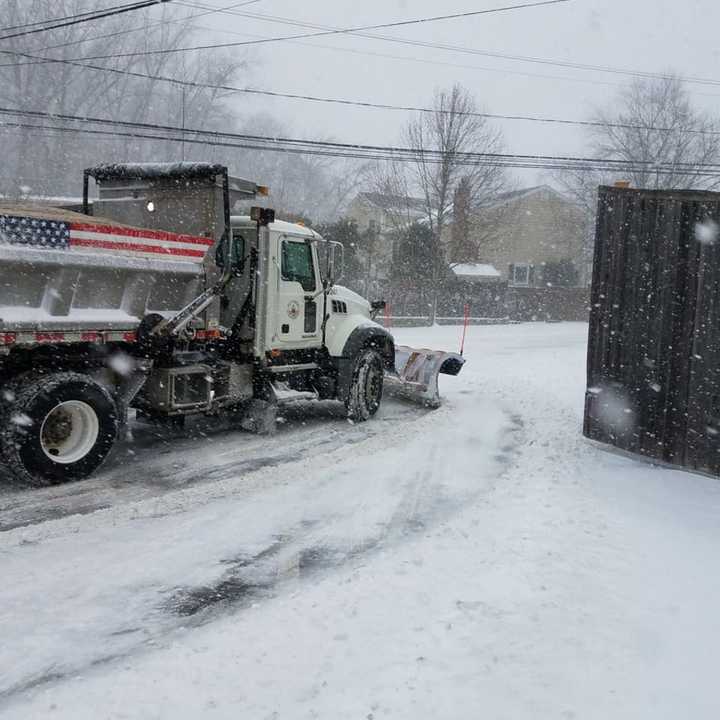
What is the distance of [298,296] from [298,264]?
0.42 metres

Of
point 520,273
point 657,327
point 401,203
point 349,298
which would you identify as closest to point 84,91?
point 401,203

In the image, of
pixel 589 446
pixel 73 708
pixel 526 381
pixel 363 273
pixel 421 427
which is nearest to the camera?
pixel 73 708

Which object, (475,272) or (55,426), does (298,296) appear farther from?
(475,272)

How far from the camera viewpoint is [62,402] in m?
6.49

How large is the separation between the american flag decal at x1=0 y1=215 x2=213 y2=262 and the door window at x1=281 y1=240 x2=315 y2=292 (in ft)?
4.72

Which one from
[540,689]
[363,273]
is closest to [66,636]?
[540,689]

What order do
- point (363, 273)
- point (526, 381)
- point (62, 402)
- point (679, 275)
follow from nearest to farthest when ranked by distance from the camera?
point (62, 402), point (679, 275), point (526, 381), point (363, 273)

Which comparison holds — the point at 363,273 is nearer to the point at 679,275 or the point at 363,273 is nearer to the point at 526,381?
the point at 526,381

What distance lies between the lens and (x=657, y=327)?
7.64 meters

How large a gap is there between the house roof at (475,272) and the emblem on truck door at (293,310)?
29.3 metres

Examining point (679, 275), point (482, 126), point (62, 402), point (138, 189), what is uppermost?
point (482, 126)

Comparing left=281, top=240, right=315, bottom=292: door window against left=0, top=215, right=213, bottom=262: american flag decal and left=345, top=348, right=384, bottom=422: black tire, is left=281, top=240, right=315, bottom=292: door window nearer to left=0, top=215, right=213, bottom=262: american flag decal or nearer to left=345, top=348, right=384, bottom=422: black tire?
left=345, top=348, right=384, bottom=422: black tire

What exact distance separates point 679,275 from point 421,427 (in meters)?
3.75

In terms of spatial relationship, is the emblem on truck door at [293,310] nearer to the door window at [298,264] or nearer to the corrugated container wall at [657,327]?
the door window at [298,264]
